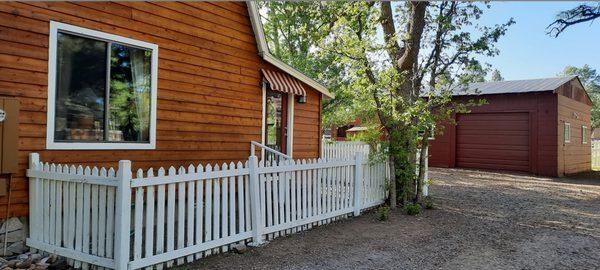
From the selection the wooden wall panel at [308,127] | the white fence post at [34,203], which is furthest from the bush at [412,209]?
the white fence post at [34,203]

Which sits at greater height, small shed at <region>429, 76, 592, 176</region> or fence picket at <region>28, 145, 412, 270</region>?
small shed at <region>429, 76, 592, 176</region>

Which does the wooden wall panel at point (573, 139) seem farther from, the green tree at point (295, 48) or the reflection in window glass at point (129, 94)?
the reflection in window glass at point (129, 94)

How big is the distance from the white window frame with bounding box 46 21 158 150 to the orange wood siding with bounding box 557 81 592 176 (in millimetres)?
14667

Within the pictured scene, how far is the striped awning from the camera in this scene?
8164mm

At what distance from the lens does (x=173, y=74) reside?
21.1 feet

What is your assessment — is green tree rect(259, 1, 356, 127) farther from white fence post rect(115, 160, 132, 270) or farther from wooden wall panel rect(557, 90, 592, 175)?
white fence post rect(115, 160, 132, 270)

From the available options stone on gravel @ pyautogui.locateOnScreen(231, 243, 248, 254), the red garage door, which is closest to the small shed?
the red garage door

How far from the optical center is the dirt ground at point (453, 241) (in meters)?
4.50

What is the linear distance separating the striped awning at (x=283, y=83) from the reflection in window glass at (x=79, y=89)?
132 inches

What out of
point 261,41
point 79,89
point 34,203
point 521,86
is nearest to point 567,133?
point 521,86

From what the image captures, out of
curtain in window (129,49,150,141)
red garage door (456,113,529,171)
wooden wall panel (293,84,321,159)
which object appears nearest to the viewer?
curtain in window (129,49,150,141)

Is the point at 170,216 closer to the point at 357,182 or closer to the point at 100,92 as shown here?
the point at 100,92

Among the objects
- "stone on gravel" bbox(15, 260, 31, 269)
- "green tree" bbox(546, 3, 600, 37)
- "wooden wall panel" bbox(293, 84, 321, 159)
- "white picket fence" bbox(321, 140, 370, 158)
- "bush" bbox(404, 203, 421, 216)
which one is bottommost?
"stone on gravel" bbox(15, 260, 31, 269)

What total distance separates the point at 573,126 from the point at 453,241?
15.0 metres
